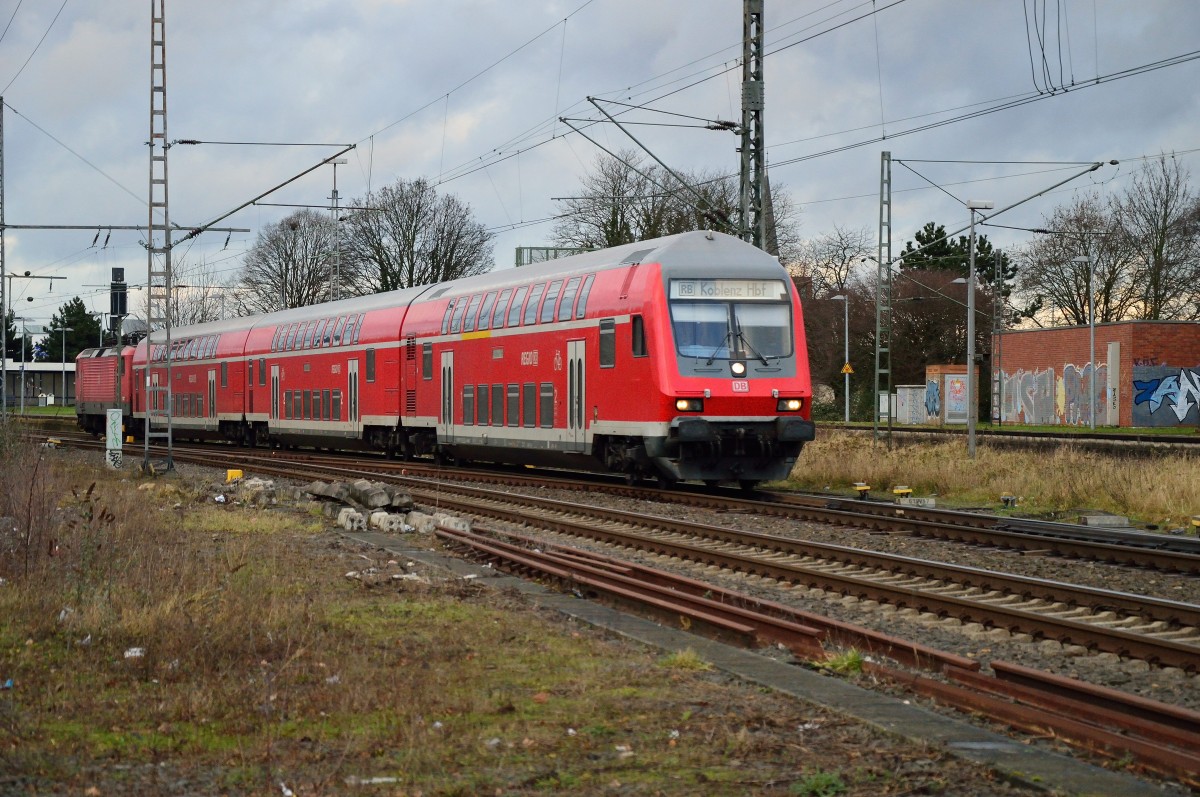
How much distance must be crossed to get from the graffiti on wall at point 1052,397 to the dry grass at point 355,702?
4671 cm

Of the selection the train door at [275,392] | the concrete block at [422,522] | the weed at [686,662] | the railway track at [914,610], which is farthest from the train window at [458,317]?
the weed at [686,662]

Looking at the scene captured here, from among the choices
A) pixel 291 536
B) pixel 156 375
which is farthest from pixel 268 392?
pixel 291 536

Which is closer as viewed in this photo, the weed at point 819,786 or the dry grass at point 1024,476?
the weed at point 819,786

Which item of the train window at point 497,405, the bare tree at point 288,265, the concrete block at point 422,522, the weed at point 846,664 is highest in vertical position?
the bare tree at point 288,265

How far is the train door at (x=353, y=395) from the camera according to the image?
34.9 m

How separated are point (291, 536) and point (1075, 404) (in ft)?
148

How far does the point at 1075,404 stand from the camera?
5534 cm

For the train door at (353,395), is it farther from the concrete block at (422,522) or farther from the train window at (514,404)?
the concrete block at (422,522)

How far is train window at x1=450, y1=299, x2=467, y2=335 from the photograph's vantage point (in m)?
29.2

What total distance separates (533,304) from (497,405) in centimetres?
249

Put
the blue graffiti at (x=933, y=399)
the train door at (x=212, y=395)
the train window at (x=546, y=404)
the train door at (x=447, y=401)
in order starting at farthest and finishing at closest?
the blue graffiti at (x=933, y=399)
the train door at (x=212, y=395)
the train door at (x=447, y=401)
the train window at (x=546, y=404)

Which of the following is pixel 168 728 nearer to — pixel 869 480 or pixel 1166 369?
pixel 869 480

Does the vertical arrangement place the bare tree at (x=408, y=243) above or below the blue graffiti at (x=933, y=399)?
above

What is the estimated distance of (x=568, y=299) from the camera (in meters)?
24.4
